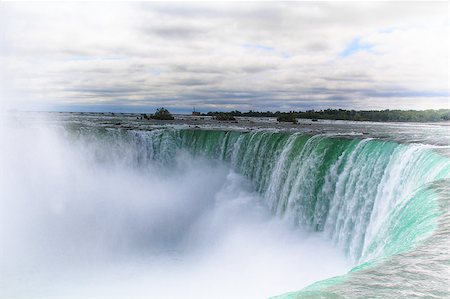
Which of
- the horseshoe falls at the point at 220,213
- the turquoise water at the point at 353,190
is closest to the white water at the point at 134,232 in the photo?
the horseshoe falls at the point at 220,213

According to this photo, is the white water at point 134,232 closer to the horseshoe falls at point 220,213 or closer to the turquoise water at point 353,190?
the horseshoe falls at point 220,213

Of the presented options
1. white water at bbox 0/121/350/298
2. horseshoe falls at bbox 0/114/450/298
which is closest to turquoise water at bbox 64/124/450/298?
horseshoe falls at bbox 0/114/450/298

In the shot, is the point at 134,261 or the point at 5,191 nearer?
the point at 134,261

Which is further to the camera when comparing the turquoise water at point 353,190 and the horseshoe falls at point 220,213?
the horseshoe falls at point 220,213

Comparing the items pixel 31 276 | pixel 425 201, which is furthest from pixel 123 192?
pixel 425 201

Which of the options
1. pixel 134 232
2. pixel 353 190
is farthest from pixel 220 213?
pixel 353 190

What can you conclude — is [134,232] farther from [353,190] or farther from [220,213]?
[353,190]

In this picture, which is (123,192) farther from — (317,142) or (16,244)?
(317,142)

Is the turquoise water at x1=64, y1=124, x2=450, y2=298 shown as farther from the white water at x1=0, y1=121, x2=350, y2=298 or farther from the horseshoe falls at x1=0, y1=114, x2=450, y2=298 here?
the white water at x1=0, y1=121, x2=350, y2=298
